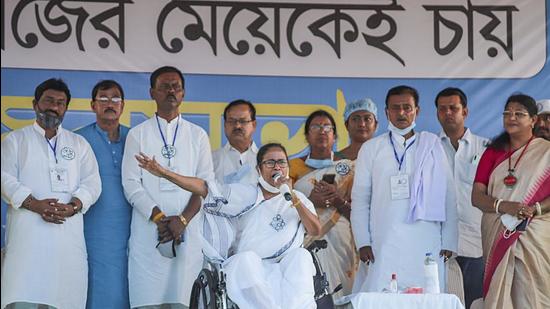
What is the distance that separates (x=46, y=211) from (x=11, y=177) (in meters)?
0.33

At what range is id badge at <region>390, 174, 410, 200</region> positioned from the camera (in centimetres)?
770

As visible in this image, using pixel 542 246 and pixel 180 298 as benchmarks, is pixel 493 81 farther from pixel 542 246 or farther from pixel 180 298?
pixel 180 298

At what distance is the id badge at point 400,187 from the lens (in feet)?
25.3

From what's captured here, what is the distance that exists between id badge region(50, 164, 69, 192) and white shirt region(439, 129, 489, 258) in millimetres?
2586

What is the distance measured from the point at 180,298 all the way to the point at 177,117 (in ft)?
4.05

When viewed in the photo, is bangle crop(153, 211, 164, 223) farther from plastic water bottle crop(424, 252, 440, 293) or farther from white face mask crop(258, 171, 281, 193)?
plastic water bottle crop(424, 252, 440, 293)

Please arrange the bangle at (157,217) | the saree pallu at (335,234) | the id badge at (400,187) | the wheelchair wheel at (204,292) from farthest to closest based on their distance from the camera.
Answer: the saree pallu at (335,234), the bangle at (157,217), the id badge at (400,187), the wheelchair wheel at (204,292)

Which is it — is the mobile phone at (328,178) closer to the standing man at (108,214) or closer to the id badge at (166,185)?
the id badge at (166,185)

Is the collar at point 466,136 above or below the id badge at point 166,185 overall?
above

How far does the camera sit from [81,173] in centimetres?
790

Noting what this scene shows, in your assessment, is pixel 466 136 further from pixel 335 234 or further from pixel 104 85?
pixel 104 85

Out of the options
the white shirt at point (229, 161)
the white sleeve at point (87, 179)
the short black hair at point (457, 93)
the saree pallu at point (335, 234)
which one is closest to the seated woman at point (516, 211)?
the short black hair at point (457, 93)

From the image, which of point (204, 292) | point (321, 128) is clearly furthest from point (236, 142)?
point (204, 292)

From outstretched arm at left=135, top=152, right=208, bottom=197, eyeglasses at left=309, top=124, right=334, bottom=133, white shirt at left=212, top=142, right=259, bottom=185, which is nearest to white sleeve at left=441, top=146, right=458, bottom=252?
eyeglasses at left=309, top=124, right=334, bottom=133
